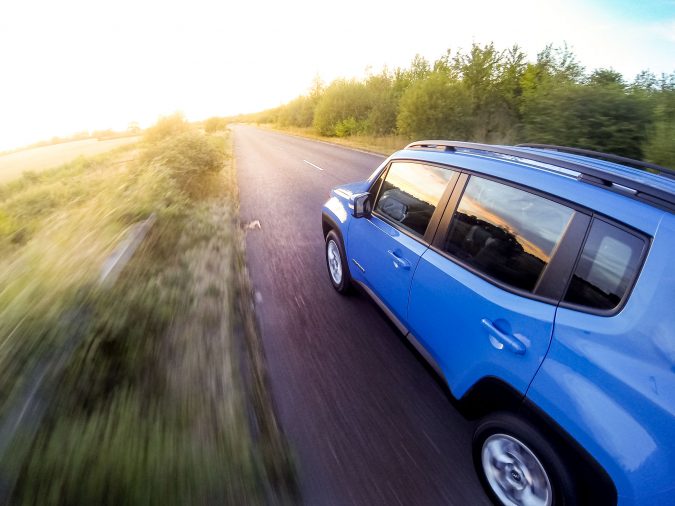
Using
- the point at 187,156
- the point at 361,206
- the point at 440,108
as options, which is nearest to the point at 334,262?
the point at 361,206

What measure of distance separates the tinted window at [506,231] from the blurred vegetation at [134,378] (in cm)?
177

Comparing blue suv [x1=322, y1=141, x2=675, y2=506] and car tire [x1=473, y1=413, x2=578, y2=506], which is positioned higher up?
blue suv [x1=322, y1=141, x2=675, y2=506]

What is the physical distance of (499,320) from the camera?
1.68 m

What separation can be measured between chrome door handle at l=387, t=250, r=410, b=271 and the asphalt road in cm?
57

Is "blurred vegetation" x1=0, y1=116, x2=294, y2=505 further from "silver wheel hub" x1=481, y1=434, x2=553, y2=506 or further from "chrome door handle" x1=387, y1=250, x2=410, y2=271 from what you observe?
"chrome door handle" x1=387, y1=250, x2=410, y2=271

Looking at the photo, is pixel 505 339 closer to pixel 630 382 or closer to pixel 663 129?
pixel 630 382

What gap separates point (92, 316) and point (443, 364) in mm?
2932

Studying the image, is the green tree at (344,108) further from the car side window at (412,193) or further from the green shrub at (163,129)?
the car side window at (412,193)

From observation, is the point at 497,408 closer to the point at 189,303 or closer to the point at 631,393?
the point at 631,393

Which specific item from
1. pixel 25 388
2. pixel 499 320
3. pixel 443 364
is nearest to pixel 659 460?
pixel 499 320

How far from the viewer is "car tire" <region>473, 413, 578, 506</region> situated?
4.88 feet

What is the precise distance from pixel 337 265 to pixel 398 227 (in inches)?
59.4

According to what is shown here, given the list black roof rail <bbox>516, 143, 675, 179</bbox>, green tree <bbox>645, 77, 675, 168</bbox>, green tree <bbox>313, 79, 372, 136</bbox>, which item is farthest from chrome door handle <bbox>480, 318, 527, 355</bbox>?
green tree <bbox>313, 79, 372, 136</bbox>

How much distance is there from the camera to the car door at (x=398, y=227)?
241 centimetres
